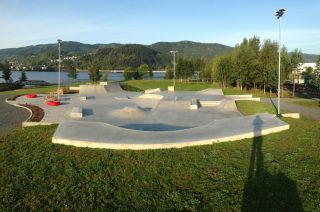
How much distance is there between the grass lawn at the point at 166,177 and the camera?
7043mm

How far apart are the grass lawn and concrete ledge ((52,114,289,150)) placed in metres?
0.39

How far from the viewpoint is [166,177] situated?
868 centimetres

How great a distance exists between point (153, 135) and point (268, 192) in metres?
6.12

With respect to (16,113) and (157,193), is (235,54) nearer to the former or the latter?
(16,113)

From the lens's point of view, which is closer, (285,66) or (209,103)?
(209,103)

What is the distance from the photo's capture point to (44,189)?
26.0ft

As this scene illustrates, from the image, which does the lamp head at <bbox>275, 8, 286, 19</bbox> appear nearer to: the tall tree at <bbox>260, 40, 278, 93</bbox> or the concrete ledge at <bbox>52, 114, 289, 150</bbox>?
the concrete ledge at <bbox>52, 114, 289, 150</bbox>

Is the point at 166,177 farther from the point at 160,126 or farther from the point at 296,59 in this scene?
the point at 296,59

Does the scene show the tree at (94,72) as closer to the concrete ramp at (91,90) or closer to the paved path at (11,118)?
the concrete ramp at (91,90)

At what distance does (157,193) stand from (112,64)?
17553 cm

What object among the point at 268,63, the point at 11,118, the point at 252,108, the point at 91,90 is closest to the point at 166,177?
the point at 11,118

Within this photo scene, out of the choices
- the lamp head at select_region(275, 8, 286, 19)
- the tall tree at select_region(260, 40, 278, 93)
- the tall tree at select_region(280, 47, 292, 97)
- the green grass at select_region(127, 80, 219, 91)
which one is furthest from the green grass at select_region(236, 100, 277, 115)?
the green grass at select_region(127, 80, 219, 91)

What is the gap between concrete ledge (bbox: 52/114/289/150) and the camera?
11539 mm

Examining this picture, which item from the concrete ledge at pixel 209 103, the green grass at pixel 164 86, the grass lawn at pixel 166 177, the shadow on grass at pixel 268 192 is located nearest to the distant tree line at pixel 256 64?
the green grass at pixel 164 86
